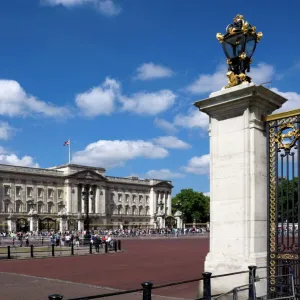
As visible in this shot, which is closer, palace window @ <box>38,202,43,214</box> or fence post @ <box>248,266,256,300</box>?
fence post @ <box>248,266,256,300</box>

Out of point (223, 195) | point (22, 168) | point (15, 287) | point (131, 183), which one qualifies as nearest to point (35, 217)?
point (22, 168)

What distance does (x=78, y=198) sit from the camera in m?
110

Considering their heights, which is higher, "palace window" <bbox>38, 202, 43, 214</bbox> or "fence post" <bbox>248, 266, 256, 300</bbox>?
"fence post" <bbox>248, 266, 256, 300</bbox>

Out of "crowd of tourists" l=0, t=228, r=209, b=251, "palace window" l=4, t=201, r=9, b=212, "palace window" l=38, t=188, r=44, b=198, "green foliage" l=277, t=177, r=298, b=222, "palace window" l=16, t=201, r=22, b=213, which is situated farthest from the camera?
"palace window" l=38, t=188, r=44, b=198

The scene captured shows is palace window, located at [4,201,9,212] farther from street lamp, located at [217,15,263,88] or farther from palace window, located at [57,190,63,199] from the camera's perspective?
street lamp, located at [217,15,263,88]

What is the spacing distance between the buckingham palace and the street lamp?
71.3 metres

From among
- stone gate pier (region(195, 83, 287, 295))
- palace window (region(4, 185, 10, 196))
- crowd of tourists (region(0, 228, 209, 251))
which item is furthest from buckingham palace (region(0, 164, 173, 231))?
stone gate pier (region(195, 83, 287, 295))

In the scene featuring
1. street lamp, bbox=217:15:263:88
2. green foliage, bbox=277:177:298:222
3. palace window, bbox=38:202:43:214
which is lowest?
palace window, bbox=38:202:43:214

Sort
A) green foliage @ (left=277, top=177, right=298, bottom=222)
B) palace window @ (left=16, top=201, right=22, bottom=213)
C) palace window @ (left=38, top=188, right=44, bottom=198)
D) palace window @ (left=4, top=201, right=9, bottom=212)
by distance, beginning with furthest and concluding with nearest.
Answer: palace window @ (left=38, top=188, right=44, bottom=198), palace window @ (left=16, top=201, right=22, bottom=213), palace window @ (left=4, top=201, right=9, bottom=212), green foliage @ (left=277, top=177, right=298, bottom=222)

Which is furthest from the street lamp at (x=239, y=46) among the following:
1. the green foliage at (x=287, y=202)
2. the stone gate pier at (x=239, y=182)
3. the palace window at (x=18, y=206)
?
the palace window at (x=18, y=206)

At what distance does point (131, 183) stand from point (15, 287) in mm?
110201

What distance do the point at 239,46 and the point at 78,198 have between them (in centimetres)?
10276

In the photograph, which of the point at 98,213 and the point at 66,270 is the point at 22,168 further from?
the point at 66,270

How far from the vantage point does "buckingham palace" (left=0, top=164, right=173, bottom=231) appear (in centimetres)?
9669
